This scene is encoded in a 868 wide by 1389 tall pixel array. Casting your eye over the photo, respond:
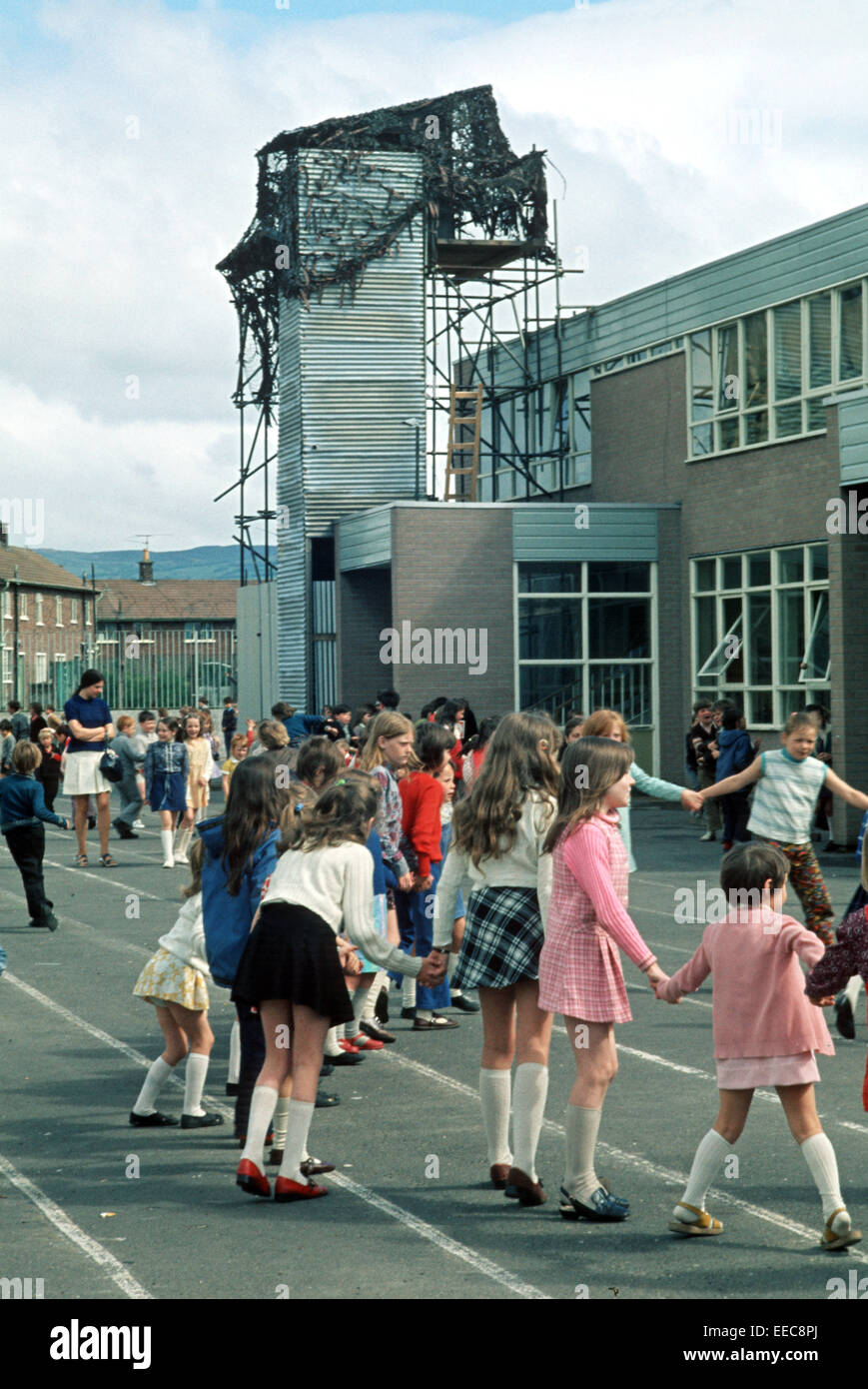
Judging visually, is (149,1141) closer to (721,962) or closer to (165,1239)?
(165,1239)

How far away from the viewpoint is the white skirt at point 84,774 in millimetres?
19172

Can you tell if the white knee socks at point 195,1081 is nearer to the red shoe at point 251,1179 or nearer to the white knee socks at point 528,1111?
the red shoe at point 251,1179

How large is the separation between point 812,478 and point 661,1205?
20.8m

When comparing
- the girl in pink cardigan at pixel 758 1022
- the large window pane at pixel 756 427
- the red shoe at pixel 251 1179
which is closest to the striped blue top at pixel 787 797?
the girl in pink cardigan at pixel 758 1022

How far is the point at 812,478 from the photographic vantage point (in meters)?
25.8

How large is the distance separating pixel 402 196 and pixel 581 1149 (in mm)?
30716

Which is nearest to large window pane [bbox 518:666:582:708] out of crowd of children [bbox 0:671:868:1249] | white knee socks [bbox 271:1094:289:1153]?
crowd of children [bbox 0:671:868:1249]

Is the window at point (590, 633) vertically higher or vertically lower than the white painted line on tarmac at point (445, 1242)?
higher

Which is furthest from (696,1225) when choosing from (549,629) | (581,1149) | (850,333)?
(549,629)

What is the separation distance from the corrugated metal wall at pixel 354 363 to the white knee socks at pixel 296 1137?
28.7 meters

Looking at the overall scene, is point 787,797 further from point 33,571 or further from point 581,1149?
point 33,571

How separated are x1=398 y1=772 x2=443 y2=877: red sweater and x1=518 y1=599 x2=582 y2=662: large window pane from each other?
20242 mm

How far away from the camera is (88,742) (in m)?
19.1

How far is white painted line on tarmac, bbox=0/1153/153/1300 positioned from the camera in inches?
209
